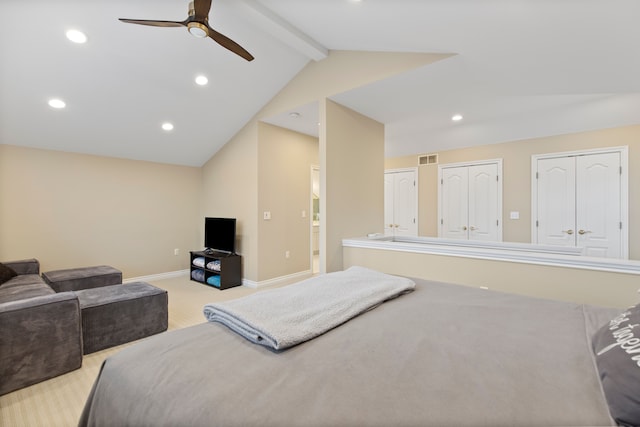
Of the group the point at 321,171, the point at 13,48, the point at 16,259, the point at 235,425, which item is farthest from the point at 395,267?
the point at 16,259

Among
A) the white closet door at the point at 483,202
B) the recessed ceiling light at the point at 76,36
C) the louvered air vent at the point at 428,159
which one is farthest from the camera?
the louvered air vent at the point at 428,159

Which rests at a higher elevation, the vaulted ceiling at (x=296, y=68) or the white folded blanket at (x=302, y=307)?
the vaulted ceiling at (x=296, y=68)

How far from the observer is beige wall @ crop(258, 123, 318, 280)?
15.3 feet

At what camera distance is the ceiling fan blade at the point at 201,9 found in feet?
6.69

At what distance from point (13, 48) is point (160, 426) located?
12.9 feet

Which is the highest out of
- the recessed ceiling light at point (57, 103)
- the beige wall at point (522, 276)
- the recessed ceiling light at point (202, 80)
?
the recessed ceiling light at point (202, 80)

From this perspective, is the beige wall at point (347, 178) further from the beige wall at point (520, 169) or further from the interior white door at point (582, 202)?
the interior white door at point (582, 202)

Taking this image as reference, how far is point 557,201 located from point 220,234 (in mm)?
5388

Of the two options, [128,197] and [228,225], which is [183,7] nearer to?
[228,225]

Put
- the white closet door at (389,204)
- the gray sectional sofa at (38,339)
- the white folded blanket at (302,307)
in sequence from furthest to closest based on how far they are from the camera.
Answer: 1. the white closet door at (389,204)
2. the gray sectional sofa at (38,339)
3. the white folded blanket at (302,307)

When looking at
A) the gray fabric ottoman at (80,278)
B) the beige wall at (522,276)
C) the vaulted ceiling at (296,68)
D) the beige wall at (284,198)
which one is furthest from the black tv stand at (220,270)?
the beige wall at (522,276)

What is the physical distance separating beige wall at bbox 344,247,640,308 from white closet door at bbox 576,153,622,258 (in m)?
2.76

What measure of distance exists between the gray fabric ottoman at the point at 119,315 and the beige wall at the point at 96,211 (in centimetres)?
202

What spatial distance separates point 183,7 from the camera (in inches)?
110
